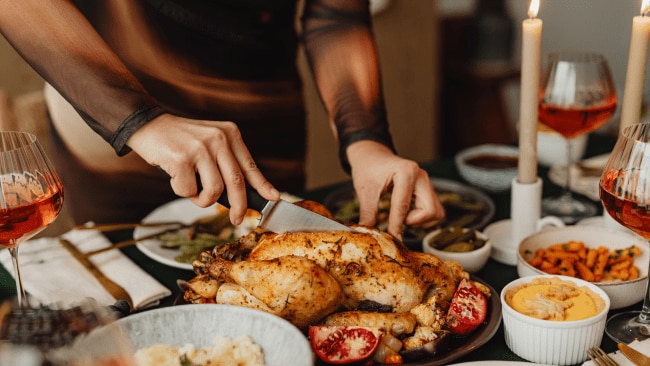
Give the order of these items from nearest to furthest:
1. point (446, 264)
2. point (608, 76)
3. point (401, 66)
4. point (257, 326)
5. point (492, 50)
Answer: point (257, 326) < point (446, 264) < point (608, 76) < point (401, 66) < point (492, 50)

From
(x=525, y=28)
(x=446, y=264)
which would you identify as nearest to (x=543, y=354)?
(x=446, y=264)

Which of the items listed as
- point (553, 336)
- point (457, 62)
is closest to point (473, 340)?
point (553, 336)

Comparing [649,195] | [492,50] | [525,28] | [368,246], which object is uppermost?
[525,28]

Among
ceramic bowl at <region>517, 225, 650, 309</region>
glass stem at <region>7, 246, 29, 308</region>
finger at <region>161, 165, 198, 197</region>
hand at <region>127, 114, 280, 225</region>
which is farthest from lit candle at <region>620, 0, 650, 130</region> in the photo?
glass stem at <region>7, 246, 29, 308</region>

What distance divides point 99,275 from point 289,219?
1.73 ft

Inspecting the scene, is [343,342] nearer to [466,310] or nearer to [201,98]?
[466,310]

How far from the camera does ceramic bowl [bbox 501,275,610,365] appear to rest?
1.20 meters

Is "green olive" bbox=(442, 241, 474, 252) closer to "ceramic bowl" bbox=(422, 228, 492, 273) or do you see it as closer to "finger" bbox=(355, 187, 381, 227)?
"ceramic bowl" bbox=(422, 228, 492, 273)

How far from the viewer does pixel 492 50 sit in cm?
554

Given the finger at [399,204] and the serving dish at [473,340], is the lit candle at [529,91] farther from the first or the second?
the serving dish at [473,340]

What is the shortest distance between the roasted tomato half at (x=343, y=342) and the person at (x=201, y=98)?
31 cm

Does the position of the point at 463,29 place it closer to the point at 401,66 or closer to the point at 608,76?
the point at 401,66

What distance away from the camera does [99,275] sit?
1616mm

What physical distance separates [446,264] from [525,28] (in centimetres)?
58
